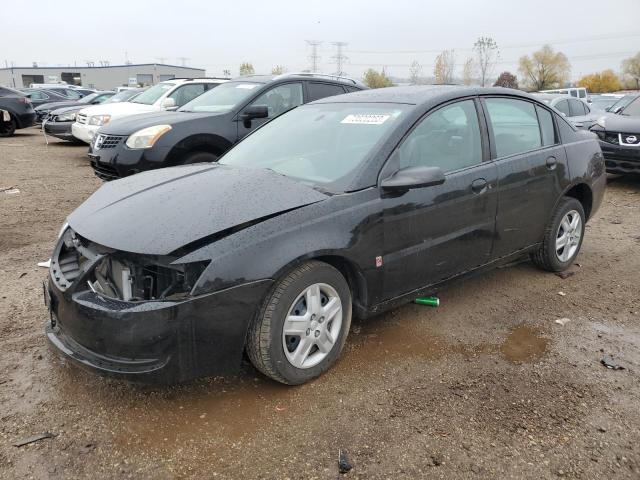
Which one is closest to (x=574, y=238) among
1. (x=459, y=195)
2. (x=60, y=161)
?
(x=459, y=195)

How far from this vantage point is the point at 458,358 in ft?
11.0

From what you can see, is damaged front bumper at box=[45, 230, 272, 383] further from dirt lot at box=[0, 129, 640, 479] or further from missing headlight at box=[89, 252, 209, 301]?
dirt lot at box=[0, 129, 640, 479]

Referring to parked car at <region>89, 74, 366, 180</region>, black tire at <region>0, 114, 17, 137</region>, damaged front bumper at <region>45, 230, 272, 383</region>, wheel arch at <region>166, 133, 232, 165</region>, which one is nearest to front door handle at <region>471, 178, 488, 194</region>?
damaged front bumper at <region>45, 230, 272, 383</region>

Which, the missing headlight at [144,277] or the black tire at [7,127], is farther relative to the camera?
the black tire at [7,127]

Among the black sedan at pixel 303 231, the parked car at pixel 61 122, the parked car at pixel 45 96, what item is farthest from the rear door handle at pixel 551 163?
the parked car at pixel 45 96

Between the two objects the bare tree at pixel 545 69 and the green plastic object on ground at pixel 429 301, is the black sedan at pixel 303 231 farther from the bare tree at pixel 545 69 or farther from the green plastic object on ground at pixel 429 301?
the bare tree at pixel 545 69

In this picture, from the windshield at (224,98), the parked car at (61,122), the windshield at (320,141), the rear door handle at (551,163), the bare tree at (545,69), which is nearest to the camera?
the windshield at (320,141)

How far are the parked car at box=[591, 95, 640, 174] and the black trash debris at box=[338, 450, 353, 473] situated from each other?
7626 millimetres

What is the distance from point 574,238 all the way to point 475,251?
158 centimetres

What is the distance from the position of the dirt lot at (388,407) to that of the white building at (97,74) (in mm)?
93867

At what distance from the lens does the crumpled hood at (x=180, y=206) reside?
2619 mm

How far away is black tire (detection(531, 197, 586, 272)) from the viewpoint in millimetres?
4496

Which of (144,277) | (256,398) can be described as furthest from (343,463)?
(144,277)

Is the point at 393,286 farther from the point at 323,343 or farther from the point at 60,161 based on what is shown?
the point at 60,161
